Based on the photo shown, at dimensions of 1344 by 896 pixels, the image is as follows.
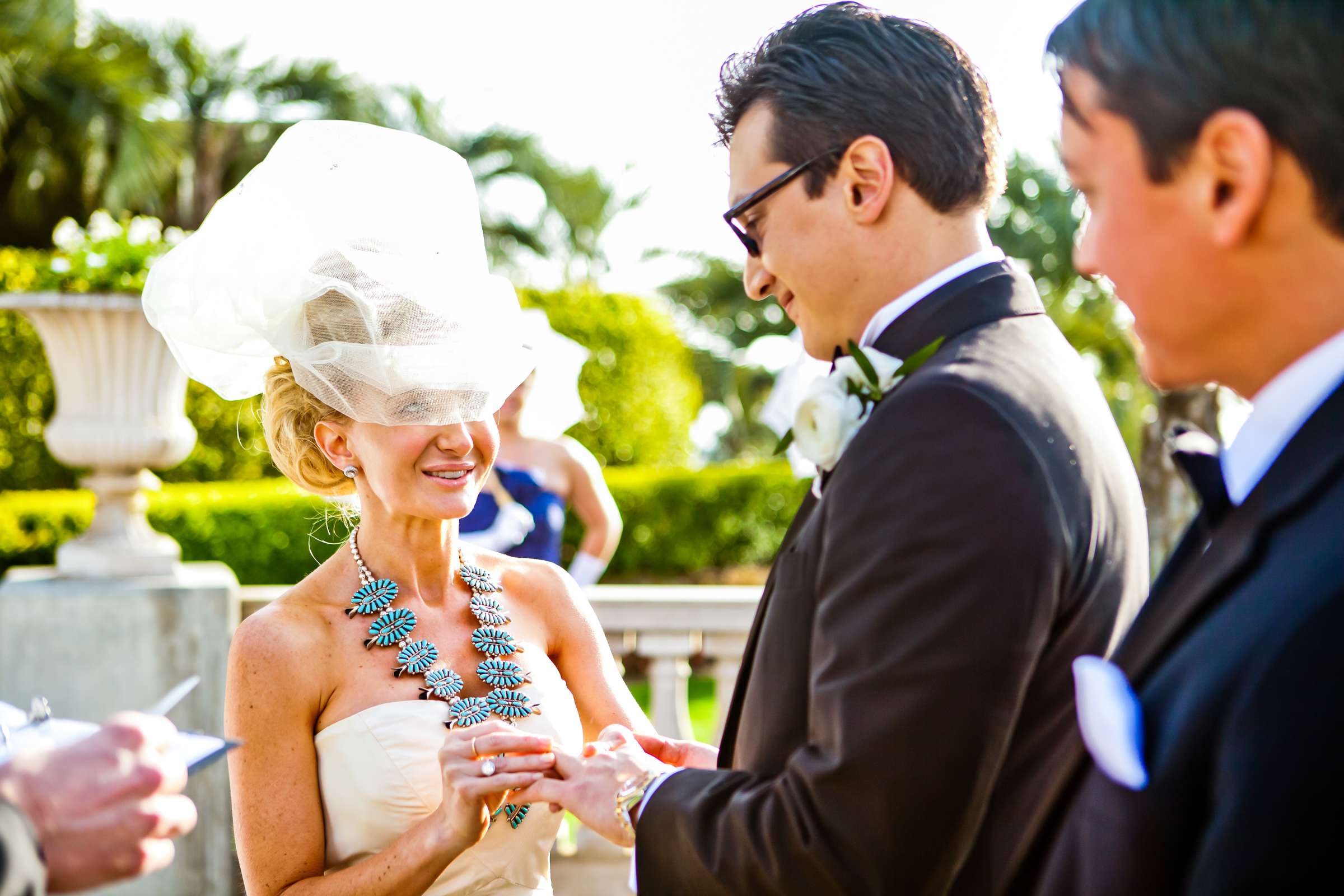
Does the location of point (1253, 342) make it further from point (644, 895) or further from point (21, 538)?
point (21, 538)

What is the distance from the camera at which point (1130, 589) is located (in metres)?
1.71

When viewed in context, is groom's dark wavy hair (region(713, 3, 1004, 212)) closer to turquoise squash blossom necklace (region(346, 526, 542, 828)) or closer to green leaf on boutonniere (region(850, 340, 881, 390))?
green leaf on boutonniere (region(850, 340, 881, 390))

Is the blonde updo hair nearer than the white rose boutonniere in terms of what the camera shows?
No

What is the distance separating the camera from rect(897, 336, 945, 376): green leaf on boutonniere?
168cm

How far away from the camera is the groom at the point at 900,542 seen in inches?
59.0

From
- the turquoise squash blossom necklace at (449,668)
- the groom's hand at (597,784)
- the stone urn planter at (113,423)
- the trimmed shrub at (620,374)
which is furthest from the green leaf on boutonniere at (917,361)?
the trimmed shrub at (620,374)

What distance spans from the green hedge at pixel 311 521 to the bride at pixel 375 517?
6.21 metres

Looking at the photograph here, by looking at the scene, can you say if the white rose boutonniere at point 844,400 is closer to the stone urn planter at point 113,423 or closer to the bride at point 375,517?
the bride at point 375,517

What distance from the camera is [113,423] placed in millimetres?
5188

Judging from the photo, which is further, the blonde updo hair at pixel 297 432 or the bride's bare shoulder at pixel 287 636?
the blonde updo hair at pixel 297 432

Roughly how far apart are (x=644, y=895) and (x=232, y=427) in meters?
13.0

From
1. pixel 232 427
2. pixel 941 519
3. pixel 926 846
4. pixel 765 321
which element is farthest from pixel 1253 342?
pixel 765 321

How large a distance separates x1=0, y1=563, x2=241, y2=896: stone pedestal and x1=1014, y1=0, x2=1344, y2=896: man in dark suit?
438 centimetres

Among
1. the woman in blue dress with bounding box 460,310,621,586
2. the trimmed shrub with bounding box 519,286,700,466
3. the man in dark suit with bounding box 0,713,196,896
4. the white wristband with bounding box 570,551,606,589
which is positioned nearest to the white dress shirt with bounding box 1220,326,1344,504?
the man in dark suit with bounding box 0,713,196,896
